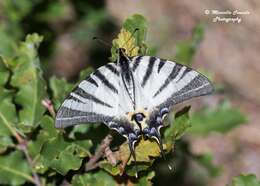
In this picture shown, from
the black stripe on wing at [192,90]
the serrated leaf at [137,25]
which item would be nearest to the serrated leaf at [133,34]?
the serrated leaf at [137,25]

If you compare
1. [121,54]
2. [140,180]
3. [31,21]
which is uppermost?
[31,21]

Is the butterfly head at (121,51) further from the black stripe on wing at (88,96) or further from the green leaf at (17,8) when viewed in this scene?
the green leaf at (17,8)

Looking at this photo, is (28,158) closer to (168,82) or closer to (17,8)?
(168,82)

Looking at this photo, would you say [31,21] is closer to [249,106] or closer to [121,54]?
[121,54]

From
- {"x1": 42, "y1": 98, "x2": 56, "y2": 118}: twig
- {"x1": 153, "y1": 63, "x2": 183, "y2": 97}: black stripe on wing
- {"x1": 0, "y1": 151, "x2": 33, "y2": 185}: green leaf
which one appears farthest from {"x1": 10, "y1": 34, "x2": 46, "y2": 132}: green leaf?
{"x1": 153, "y1": 63, "x2": 183, "y2": 97}: black stripe on wing

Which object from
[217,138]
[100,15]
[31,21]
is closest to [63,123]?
[31,21]

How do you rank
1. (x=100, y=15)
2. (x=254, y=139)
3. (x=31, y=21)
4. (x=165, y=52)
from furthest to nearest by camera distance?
(x=165, y=52) → (x=254, y=139) → (x=100, y=15) → (x=31, y=21)

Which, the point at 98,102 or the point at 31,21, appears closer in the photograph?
the point at 98,102
